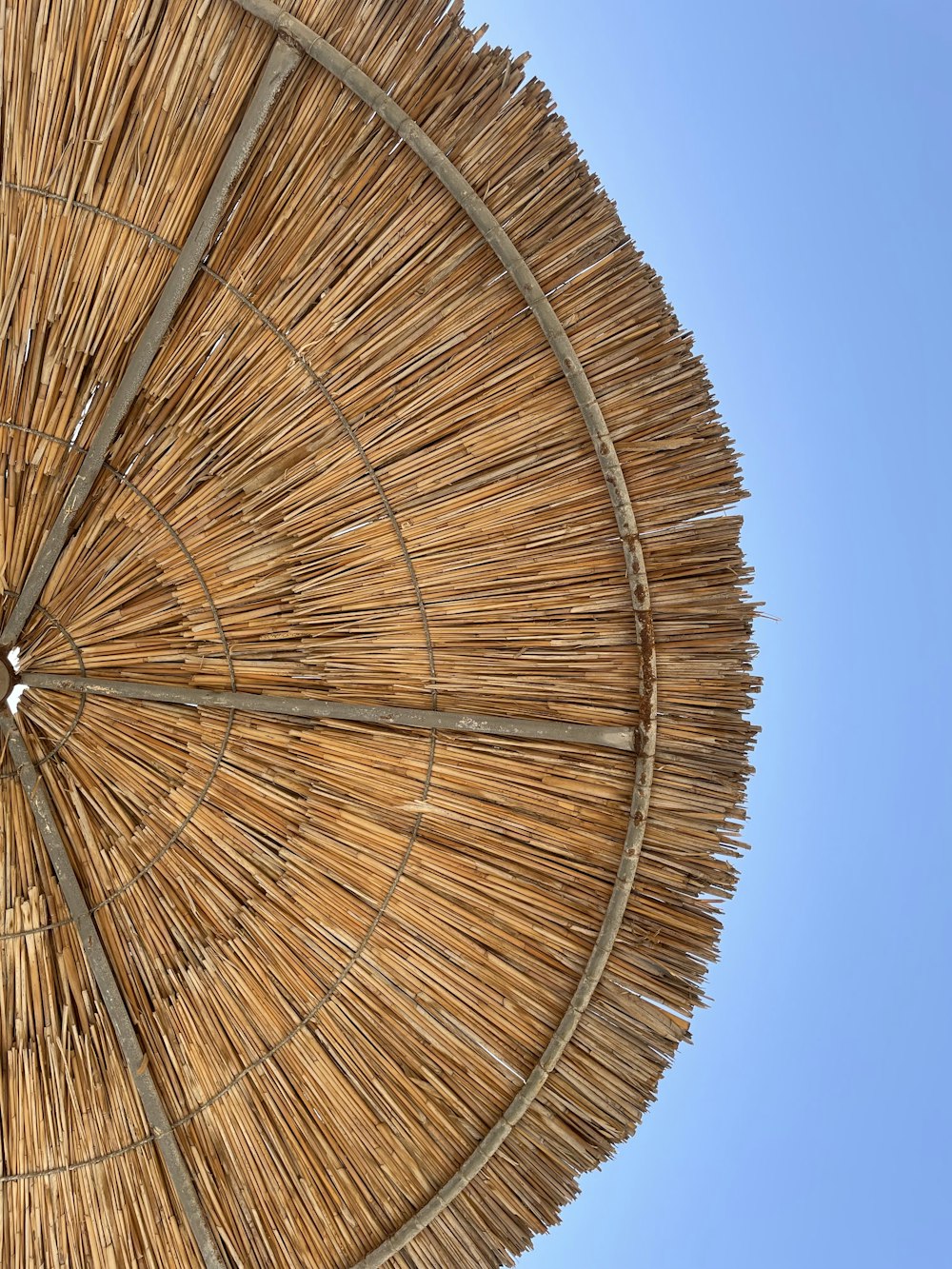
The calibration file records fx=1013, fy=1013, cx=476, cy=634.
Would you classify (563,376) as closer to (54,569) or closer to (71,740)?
(54,569)

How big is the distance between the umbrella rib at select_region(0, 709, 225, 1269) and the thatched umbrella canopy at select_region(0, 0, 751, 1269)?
0.02m

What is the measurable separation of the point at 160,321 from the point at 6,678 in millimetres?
1416

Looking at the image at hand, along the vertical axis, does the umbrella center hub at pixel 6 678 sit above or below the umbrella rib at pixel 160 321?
below

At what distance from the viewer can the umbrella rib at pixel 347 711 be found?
3568mm

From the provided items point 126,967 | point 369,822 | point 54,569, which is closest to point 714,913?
point 369,822

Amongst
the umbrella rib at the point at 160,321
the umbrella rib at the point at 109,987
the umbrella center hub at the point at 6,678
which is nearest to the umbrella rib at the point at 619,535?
the umbrella rib at the point at 160,321

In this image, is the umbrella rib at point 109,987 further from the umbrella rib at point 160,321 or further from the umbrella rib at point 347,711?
the umbrella rib at point 160,321

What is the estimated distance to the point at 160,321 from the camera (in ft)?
11.0

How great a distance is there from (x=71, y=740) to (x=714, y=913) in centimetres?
245

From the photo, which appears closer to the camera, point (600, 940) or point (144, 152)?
point (144, 152)

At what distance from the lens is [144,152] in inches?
126

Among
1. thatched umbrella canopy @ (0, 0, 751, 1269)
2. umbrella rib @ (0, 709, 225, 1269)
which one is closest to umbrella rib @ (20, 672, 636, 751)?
thatched umbrella canopy @ (0, 0, 751, 1269)

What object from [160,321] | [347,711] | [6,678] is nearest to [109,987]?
[6,678]

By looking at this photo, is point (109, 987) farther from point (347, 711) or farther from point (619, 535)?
point (619, 535)
